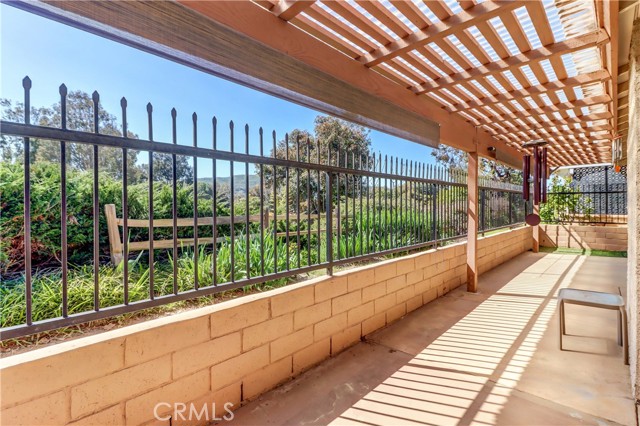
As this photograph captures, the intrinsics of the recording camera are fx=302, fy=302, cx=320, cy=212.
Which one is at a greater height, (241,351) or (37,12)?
(37,12)

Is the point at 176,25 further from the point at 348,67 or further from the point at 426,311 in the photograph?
the point at 426,311

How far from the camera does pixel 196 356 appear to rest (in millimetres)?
1787

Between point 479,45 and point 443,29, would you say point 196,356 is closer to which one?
point 443,29

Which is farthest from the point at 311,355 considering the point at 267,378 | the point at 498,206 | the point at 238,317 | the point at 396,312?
the point at 498,206

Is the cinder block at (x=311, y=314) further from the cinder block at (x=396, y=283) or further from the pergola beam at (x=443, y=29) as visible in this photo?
the pergola beam at (x=443, y=29)

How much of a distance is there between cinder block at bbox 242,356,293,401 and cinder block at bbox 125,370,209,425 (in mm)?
308

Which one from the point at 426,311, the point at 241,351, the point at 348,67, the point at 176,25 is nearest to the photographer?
the point at 176,25

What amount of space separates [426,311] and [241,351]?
260cm

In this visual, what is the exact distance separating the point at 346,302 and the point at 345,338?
1.11 feet

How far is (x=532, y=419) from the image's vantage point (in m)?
1.85

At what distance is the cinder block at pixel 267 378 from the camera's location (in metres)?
2.05

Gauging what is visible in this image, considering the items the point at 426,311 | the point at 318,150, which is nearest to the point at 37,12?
the point at 318,150

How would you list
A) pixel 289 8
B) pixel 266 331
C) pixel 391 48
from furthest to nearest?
pixel 391 48 → pixel 266 331 → pixel 289 8

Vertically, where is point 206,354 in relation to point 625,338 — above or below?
above
